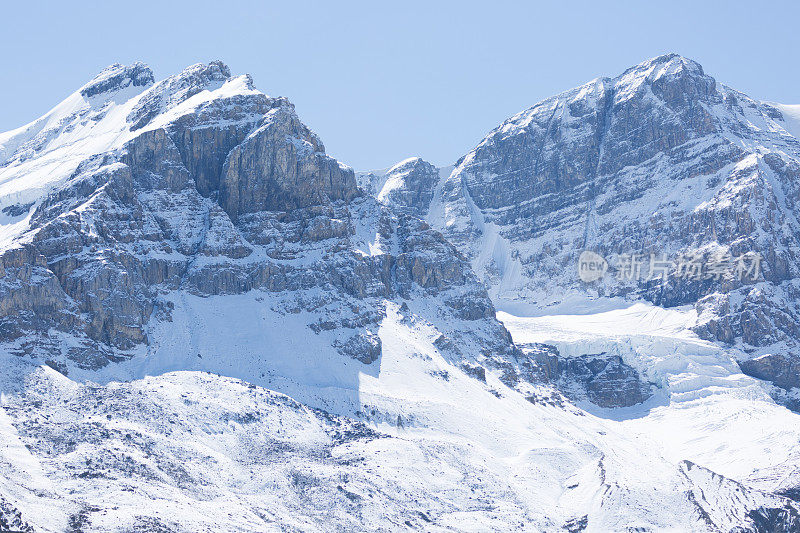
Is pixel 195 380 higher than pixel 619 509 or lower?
higher

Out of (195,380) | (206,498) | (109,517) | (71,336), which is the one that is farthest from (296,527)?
(71,336)

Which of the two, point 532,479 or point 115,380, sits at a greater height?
point 115,380

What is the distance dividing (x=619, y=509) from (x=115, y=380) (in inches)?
3432

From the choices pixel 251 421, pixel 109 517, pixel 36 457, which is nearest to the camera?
pixel 109 517

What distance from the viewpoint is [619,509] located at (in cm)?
18775

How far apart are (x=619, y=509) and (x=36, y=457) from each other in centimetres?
9249

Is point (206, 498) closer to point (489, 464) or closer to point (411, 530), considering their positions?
point (411, 530)

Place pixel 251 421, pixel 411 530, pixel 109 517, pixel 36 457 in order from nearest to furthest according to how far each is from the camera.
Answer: pixel 109 517, pixel 36 457, pixel 411 530, pixel 251 421

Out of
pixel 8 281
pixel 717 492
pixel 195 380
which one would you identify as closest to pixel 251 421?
pixel 195 380

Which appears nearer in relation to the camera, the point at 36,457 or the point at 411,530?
the point at 36,457

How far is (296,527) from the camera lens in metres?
156

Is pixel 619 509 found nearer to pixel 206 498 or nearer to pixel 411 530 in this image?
pixel 411 530

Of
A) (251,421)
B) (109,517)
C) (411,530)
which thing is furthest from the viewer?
(251,421)

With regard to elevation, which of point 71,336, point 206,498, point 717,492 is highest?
point 71,336
